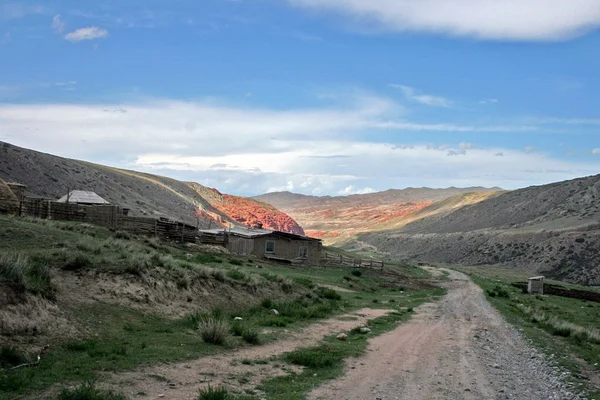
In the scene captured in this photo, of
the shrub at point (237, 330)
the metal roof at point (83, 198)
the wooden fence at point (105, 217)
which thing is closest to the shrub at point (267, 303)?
the shrub at point (237, 330)

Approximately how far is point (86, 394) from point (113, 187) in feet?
289

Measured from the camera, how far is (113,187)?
91.0 meters

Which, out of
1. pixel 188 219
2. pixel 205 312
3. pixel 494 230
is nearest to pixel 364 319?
pixel 205 312

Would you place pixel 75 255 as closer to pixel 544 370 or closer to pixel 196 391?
pixel 196 391

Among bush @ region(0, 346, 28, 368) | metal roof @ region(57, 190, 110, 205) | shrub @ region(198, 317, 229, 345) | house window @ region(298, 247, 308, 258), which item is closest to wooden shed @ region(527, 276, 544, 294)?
house window @ region(298, 247, 308, 258)

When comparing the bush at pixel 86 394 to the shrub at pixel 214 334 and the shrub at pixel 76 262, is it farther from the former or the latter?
the shrub at pixel 76 262

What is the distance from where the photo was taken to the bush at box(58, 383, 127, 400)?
306 inches

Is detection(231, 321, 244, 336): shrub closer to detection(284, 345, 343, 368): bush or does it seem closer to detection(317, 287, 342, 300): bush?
detection(284, 345, 343, 368): bush

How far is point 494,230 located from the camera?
114250 millimetres

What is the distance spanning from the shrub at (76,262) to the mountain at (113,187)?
47.5 meters

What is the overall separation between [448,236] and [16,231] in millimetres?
113384

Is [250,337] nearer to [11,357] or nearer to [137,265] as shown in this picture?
[137,265]

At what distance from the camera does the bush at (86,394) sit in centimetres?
778

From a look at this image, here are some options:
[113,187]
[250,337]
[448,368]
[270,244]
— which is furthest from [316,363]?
[113,187]
